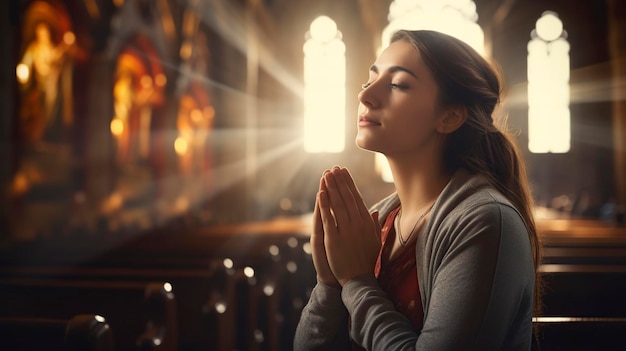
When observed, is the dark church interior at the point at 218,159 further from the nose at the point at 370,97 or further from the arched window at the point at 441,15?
the nose at the point at 370,97

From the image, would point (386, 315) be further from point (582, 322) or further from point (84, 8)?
point (84, 8)

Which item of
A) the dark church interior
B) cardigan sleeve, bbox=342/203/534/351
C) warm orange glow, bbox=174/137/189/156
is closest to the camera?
cardigan sleeve, bbox=342/203/534/351

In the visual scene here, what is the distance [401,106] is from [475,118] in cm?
16

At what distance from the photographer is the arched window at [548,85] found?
13547 mm

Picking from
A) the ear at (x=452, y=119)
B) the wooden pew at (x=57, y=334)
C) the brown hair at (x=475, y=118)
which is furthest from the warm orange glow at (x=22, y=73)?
the ear at (x=452, y=119)

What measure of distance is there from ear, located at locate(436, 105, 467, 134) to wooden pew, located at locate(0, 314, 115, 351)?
0.77m

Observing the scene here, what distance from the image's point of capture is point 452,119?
1057 millimetres

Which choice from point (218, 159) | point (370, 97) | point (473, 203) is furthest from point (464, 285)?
point (218, 159)

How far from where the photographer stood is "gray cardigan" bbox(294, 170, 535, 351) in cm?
85

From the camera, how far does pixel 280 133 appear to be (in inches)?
552

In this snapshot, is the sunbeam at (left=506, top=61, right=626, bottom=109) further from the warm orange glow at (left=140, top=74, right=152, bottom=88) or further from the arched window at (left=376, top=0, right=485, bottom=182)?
the warm orange glow at (left=140, top=74, right=152, bottom=88)

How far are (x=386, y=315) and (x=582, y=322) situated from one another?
853mm

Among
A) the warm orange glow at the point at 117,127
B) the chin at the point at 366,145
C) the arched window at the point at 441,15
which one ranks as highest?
the arched window at the point at 441,15

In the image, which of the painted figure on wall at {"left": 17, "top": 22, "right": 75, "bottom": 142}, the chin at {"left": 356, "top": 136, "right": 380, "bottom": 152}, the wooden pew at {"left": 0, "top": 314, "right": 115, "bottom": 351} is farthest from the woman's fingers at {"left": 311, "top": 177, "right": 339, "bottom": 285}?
the painted figure on wall at {"left": 17, "top": 22, "right": 75, "bottom": 142}
